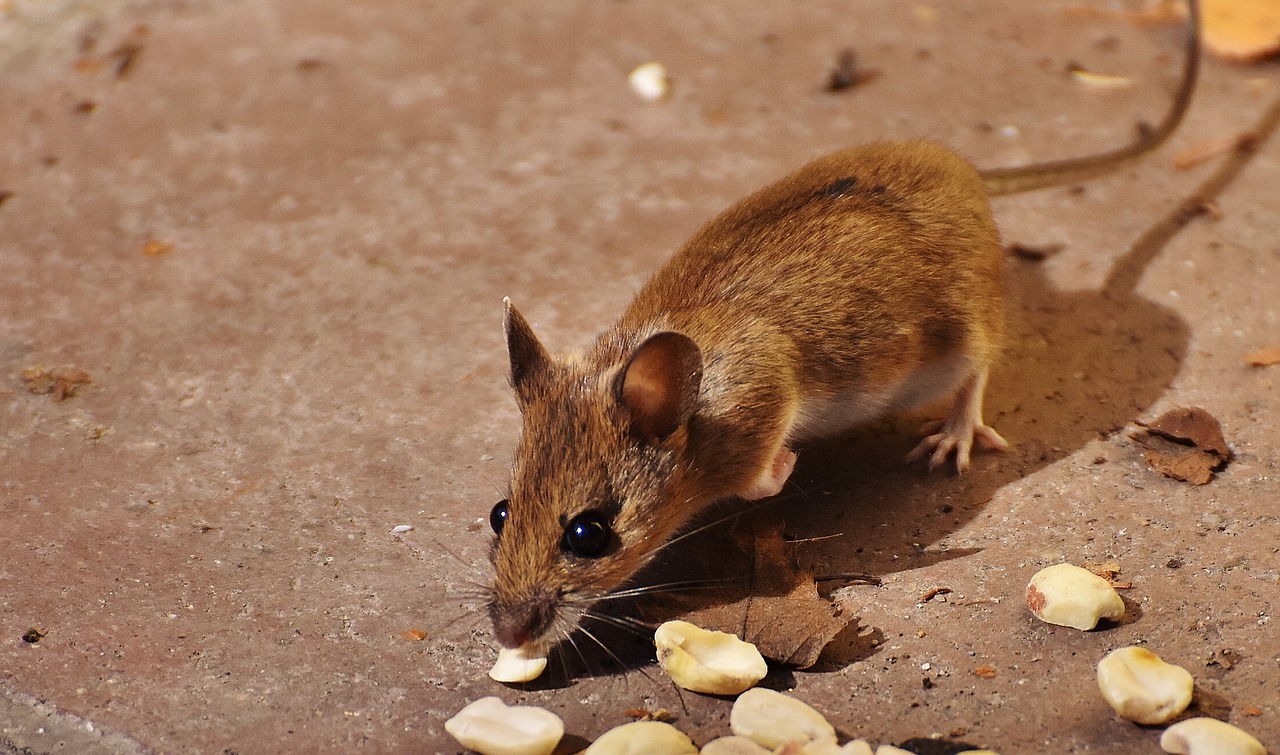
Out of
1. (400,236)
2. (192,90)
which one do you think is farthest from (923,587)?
(192,90)

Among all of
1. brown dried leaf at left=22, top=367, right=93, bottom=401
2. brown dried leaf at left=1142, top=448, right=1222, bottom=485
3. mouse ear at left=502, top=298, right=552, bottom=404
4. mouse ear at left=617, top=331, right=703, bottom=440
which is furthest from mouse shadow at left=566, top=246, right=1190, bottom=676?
brown dried leaf at left=22, top=367, right=93, bottom=401

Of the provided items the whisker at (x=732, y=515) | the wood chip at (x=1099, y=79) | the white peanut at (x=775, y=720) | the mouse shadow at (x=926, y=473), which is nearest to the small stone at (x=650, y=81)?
the wood chip at (x=1099, y=79)

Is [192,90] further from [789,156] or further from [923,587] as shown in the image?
[923,587]

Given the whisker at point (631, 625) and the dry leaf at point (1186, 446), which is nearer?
the whisker at point (631, 625)

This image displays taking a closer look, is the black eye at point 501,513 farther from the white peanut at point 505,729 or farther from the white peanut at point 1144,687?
the white peanut at point 1144,687

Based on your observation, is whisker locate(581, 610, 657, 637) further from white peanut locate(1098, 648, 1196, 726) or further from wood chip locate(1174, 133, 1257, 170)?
wood chip locate(1174, 133, 1257, 170)

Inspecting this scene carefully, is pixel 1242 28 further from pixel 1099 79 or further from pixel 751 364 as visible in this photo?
pixel 751 364
